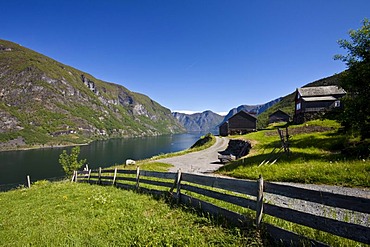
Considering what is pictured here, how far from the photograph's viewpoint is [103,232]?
665 cm

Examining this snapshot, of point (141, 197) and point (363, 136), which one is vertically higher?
point (363, 136)

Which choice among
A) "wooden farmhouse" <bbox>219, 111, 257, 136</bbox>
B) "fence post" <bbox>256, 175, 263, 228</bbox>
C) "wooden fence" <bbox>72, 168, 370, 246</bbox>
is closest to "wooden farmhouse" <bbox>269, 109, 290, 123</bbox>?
"wooden farmhouse" <bbox>219, 111, 257, 136</bbox>

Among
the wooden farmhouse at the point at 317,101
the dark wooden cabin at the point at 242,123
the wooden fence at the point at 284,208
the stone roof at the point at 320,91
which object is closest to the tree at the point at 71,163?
the wooden fence at the point at 284,208

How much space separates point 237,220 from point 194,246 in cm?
155

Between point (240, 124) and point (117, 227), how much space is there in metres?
73.7

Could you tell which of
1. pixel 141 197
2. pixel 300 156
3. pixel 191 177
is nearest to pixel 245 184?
pixel 191 177

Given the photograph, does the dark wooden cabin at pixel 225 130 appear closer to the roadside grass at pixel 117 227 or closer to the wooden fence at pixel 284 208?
the roadside grass at pixel 117 227

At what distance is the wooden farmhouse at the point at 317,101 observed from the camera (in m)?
50.8

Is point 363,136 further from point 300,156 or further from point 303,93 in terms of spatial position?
point 303,93

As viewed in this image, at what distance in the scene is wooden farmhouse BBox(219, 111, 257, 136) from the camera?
248ft

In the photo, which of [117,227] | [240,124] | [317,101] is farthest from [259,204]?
[240,124]

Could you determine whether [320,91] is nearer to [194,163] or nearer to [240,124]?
[240,124]

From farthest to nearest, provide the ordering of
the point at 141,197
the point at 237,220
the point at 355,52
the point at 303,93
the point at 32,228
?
the point at 303,93
the point at 355,52
the point at 141,197
the point at 32,228
the point at 237,220

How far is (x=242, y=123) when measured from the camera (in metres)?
76.6
